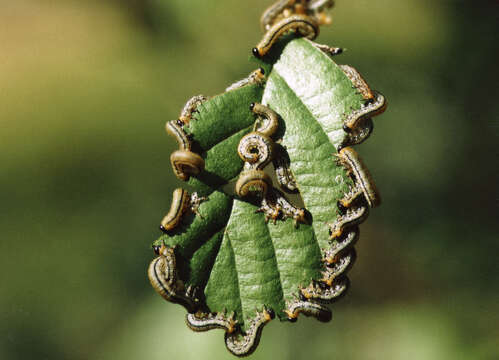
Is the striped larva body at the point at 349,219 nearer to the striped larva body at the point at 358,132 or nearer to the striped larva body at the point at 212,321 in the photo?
the striped larva body at the point at 358,132

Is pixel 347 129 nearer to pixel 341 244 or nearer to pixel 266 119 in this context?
pixel 266 119

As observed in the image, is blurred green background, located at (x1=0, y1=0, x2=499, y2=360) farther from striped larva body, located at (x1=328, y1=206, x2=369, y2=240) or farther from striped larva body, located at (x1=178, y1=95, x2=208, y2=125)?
striped larva body, located at (x1=178, y1=95, x2=208, y2=125)

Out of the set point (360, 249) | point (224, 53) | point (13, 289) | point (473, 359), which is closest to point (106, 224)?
point (13, 289)

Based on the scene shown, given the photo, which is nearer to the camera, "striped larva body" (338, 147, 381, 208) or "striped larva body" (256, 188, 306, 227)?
"striped larva body" (338, 147, 381, 208)

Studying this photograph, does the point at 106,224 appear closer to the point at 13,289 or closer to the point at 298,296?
the point at 13,289

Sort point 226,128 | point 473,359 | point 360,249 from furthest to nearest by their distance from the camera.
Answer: point 360,249, point 473,359, point 226,128

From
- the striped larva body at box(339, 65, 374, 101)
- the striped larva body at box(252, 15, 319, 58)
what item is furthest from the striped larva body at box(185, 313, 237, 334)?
the striped larva body at box(252, 15, 319, 58)
